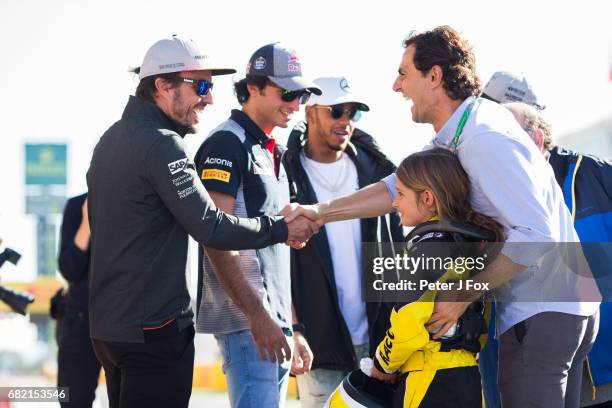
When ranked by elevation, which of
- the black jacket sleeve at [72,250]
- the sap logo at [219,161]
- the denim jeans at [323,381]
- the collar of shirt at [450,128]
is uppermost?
the collar of shirt at [450,128]

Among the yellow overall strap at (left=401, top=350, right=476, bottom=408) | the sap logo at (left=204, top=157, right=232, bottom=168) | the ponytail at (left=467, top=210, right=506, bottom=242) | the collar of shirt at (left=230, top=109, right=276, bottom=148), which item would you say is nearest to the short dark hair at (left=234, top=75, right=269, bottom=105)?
the collar of shirt at (left=230, top=109, right=276, bottom=148)

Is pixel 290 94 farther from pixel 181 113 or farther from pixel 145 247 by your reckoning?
pixel 145 247

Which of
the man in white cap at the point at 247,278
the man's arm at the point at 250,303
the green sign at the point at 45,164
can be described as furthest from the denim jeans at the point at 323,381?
the green sign at the point at 45,164

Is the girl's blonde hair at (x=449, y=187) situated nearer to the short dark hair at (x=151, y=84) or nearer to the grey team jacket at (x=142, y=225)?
the grey team jacket at (x=142, y=225)

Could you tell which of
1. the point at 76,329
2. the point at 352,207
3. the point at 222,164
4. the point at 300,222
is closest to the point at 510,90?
the point at 352,207

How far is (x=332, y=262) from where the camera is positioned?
5.39 m

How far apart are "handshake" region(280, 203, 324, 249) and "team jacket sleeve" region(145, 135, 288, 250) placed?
50 centimetres

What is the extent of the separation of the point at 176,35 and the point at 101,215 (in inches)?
35.6

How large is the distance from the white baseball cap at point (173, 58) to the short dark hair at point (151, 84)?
0.02m

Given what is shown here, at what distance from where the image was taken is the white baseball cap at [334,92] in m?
5.73

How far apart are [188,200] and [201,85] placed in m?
0.63

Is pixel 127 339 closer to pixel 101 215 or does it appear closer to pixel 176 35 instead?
pixel 101 215

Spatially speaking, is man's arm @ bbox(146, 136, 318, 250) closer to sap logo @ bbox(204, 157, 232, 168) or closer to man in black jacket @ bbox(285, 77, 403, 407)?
sap logo @ bbox(204, 157, 232, 168)

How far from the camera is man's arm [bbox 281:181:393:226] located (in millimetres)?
4422
